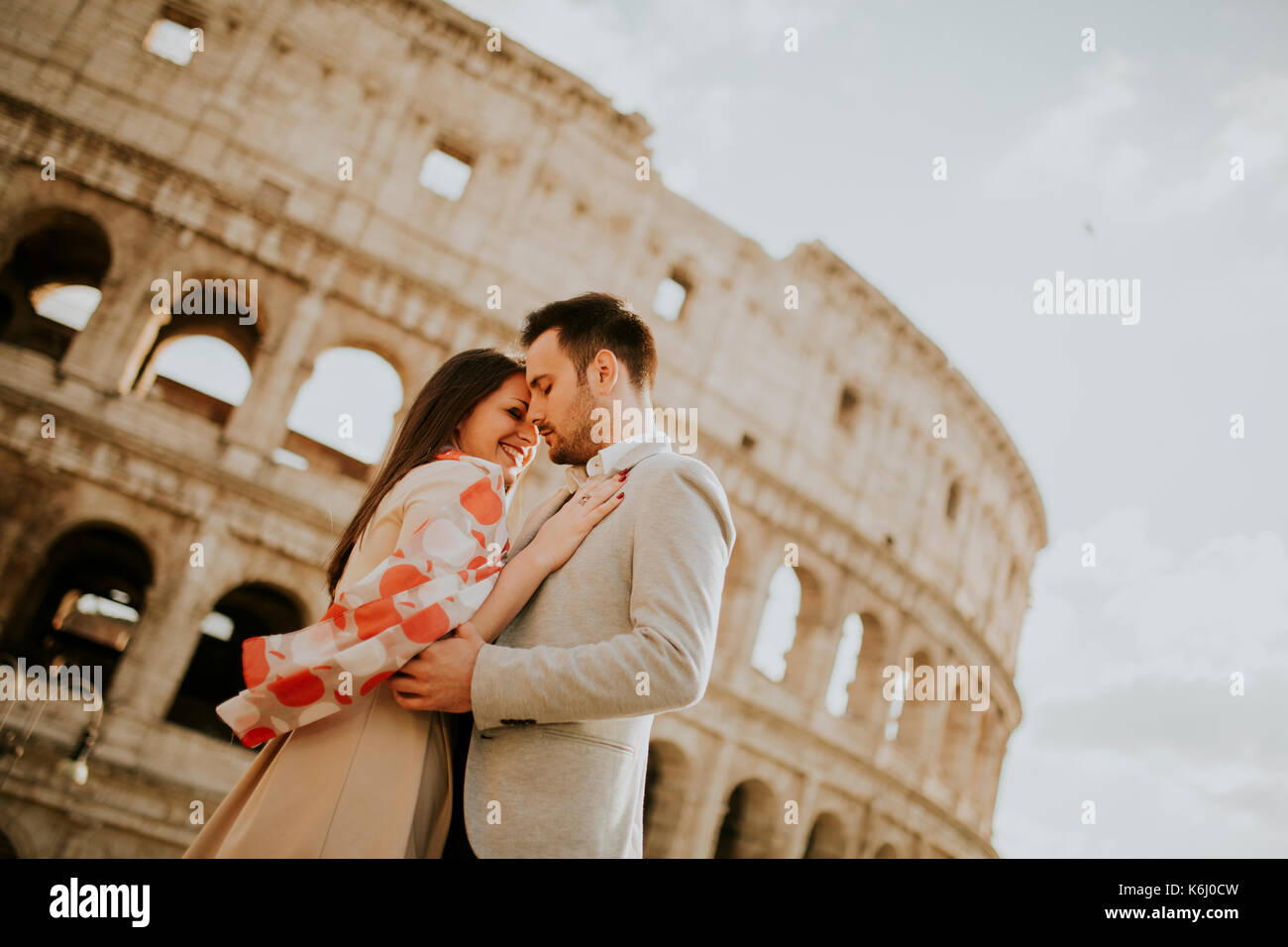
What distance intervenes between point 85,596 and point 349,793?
21.1m

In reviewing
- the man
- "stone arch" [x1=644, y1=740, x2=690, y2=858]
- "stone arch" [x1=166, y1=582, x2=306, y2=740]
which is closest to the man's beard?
the man

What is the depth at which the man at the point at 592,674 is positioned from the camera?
76.9 inches

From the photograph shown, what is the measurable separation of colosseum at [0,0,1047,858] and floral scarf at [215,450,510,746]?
34.9ft

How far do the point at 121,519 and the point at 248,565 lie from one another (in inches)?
65.0

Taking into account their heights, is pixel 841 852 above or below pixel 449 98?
below

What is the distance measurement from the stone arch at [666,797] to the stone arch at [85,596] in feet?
26.2

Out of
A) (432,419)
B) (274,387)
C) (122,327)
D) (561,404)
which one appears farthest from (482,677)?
(122,327)

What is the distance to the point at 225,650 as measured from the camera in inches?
697

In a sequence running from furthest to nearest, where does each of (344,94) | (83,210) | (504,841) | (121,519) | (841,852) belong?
(841,852) < (344,94) < (83,210) < (121,519) < (504,841)

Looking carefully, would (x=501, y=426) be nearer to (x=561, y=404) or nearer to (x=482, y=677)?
(x=561, y=404)

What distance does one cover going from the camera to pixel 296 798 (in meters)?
2.04

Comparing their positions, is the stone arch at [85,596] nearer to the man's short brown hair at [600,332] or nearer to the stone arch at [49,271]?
the stone arch at [49,271]
